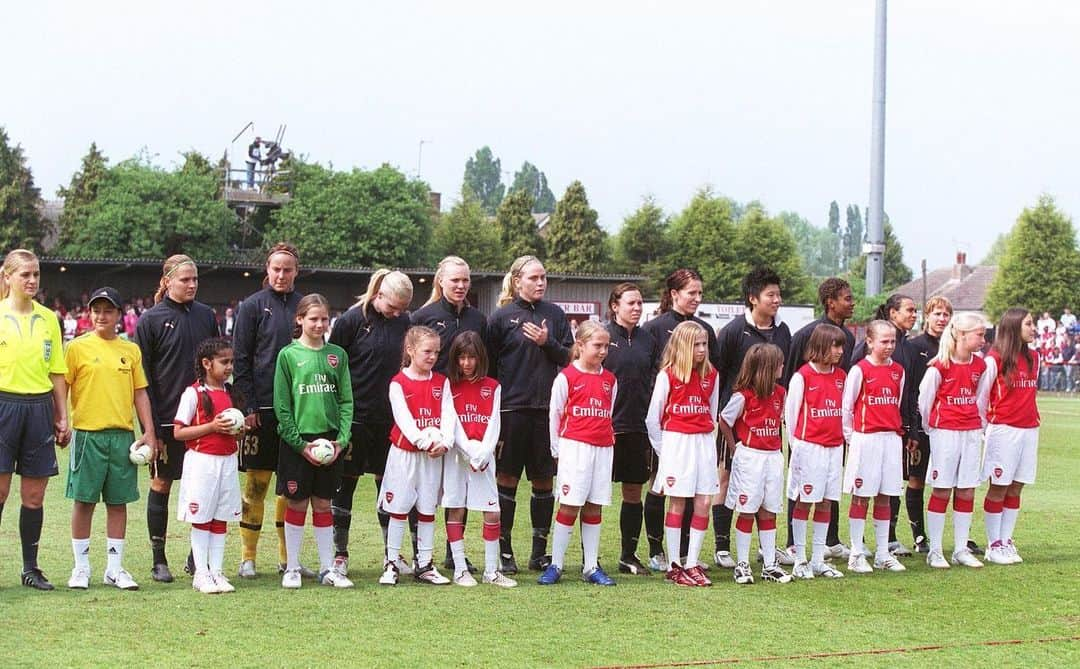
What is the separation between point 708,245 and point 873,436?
170ft

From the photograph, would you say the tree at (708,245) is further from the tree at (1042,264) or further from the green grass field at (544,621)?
the green grass field at (544,621)

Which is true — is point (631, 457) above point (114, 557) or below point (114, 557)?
above

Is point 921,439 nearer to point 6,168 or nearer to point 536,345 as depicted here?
point 536,345

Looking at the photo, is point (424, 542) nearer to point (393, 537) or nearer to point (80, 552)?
point (393, 537)

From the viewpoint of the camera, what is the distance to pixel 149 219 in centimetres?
5306

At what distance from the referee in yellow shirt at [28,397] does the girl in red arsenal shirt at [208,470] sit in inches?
30.8

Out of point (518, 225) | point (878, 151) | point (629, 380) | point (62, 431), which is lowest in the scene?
point (62, 431)

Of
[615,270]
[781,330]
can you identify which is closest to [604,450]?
[781,330]

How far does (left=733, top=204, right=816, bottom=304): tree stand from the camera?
6009 centimetres

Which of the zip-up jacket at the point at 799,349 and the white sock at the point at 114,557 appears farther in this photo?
the zip-up jacket at the point at 799,349

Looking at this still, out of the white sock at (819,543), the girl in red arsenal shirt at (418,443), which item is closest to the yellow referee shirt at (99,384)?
the girl in red arsenal shirt at (418,443)

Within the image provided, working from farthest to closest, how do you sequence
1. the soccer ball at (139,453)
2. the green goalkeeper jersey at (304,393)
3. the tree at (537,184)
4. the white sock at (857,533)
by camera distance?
the tree at (537,184) < the white sock at (857,533) < the green goalkeeper jersey at (304,393) < the soccer ball at (139,453)

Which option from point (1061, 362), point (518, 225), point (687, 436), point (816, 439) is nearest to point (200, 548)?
point (687, 436)

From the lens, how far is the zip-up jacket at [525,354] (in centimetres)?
843
